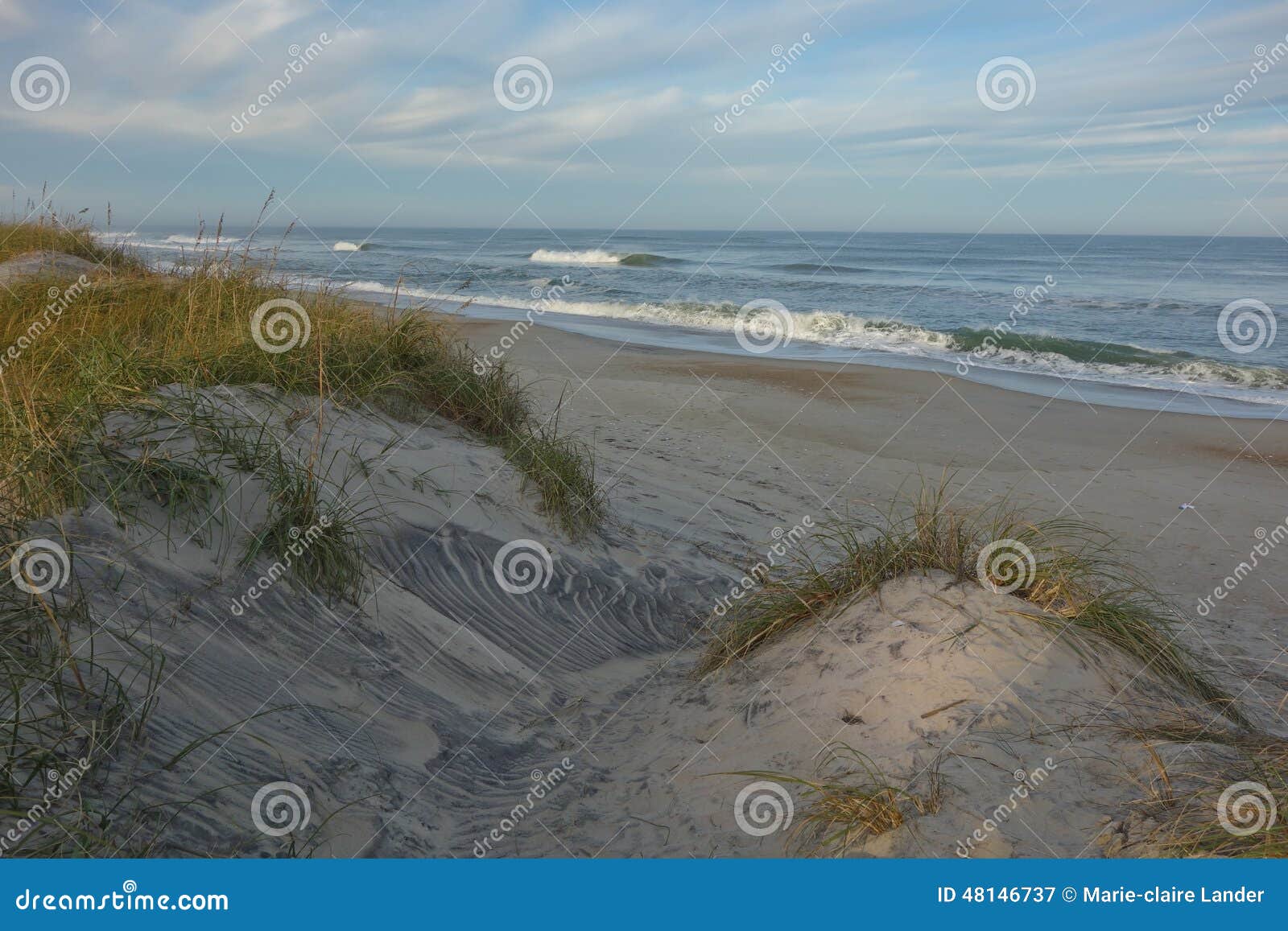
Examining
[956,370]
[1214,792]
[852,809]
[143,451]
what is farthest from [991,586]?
[956,370]

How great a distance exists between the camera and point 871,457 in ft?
25.8

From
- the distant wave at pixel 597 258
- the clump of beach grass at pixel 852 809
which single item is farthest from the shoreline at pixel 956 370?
the distant wave at pixel 597 258

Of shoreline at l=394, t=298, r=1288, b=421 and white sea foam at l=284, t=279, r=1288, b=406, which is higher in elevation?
white sea foam at l=284, t=279, r=1288, b=406

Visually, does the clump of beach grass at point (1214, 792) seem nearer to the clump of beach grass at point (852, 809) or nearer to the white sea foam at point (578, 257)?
the clump of beach grass at point (852, 809)

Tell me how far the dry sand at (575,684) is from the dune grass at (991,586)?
11cm

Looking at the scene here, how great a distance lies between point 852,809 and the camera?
2535 millimetres

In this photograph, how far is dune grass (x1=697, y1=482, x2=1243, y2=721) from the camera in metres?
3.48

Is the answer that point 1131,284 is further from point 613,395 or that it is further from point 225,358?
point 225,358

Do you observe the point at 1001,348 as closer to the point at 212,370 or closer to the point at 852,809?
the point at 212,370

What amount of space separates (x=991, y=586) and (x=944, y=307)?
19.6 metres

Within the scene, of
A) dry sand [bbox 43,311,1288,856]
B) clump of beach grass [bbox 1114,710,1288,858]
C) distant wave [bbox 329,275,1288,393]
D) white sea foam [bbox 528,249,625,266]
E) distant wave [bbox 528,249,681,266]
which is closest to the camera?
clump of beach grass [bbox 1114,710,1288,858]

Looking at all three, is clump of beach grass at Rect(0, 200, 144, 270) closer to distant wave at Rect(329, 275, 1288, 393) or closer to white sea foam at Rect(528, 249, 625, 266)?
distant wave at Rect(329, 275, 1288, 393)

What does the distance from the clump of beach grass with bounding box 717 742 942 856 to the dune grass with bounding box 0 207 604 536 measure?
2.53 metres

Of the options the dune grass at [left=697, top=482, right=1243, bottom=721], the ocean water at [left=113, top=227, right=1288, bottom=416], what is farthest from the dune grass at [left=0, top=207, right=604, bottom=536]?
the dune grass at [left=697, top=482, right=1243, bottom=721]
